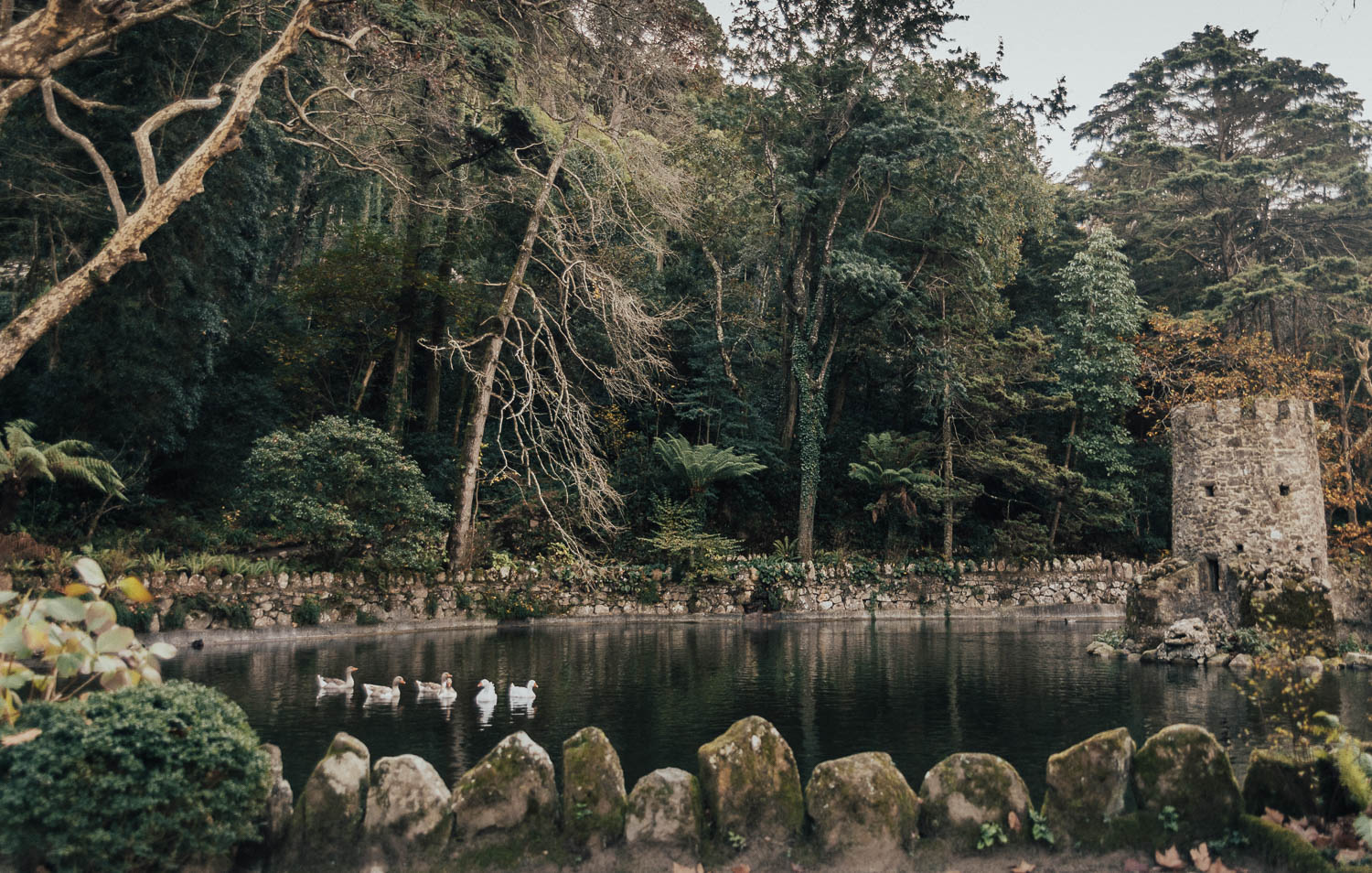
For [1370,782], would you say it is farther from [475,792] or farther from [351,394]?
[351,394]

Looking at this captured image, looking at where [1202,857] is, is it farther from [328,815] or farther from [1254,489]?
[1254,489]

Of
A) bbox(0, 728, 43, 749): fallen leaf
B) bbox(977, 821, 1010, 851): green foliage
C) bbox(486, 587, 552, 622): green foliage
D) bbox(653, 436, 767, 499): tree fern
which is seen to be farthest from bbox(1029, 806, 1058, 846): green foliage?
bbox(653, 436, 767, 499): tree fern

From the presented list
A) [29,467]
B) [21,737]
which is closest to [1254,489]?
[21,737]

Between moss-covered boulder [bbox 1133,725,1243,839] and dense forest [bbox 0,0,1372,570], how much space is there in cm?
1442

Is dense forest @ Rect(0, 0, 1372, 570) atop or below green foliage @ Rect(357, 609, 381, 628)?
atop

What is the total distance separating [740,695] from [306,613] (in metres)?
10.5

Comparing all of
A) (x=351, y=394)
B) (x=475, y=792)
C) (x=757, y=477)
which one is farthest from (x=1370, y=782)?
(x=351, y=394)

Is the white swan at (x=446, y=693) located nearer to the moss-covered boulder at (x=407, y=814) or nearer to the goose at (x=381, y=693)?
the goose at (x=381, y=693)

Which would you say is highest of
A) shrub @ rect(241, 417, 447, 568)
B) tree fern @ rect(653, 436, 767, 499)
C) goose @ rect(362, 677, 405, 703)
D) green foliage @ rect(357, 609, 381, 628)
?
tree fern @ rect(653, 436, 767, 499)

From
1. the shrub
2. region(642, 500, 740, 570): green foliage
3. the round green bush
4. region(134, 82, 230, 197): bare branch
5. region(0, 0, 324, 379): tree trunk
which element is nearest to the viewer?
the round green bush

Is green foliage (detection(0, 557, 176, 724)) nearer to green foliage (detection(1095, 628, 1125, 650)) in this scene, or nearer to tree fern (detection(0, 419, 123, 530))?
tree fern (detection(0, 419, 123, 530))

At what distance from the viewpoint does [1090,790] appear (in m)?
5.45

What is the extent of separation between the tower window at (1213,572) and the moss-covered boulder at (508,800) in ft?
50.5

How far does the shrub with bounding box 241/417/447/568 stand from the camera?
17812mm
